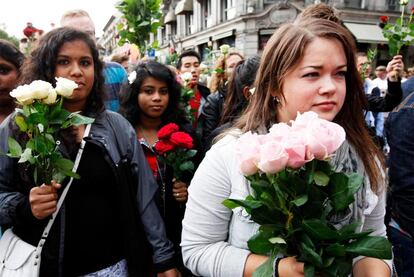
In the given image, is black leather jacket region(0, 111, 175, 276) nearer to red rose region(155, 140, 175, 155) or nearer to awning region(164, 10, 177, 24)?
red rose region(155, 140, 175, 155)

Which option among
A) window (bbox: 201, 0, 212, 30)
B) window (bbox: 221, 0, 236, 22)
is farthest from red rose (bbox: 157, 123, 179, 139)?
window (bbox: 201, 0, 212, 30)

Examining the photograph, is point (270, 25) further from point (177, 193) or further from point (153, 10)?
point (177, 193)

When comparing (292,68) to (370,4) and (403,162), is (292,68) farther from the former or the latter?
(370,4)

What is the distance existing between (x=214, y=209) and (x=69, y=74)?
121 cm

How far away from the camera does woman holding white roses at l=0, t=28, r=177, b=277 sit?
1.64 m

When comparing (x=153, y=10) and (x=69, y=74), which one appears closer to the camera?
(x=69, y=74)

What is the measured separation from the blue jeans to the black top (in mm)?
1577

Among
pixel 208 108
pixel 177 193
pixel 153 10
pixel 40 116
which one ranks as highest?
pixel 153 10

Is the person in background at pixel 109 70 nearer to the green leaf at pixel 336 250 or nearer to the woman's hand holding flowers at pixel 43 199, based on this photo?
the woman's hand holding flowers at pixel 43 199

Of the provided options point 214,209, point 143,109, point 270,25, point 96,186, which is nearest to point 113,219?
point 96,186

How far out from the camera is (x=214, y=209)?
126 centimetres

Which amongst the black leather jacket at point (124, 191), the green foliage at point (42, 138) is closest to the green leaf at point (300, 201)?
the green foliage at point (42, 138)

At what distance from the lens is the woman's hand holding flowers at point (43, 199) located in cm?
147

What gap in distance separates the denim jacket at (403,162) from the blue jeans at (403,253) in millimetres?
84
